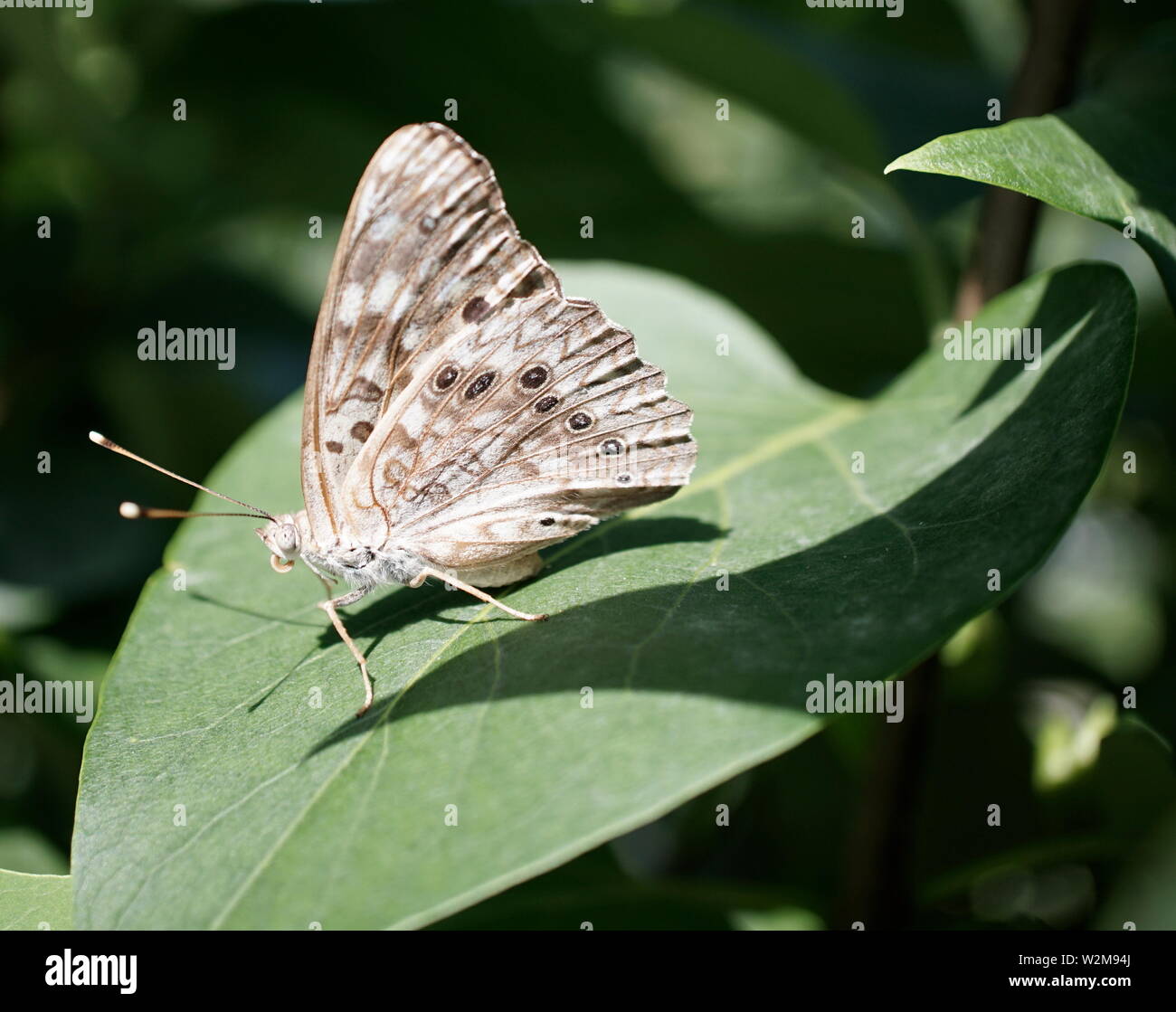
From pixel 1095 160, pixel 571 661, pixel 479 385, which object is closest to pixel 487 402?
pixel 479 385

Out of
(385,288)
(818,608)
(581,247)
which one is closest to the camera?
(818,608)

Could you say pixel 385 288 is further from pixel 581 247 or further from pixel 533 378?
pixel 581 247

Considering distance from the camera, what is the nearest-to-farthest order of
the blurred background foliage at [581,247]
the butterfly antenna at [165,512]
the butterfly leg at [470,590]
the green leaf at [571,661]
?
1. the green leaf at [571,661]
2. the butterfly leg at [470,590]
3. the butterfly antenna at [165,512]
4. the blurred background foliage at [581,247]

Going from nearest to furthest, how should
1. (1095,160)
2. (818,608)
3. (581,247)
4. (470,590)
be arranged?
(818,608) < (1095,160) < (470,590) < (581,247)

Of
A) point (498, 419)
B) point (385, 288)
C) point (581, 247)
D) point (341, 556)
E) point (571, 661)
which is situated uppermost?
point (581, 247)

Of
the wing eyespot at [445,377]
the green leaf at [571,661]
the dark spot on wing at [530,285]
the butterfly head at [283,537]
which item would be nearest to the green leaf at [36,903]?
the green leaf at [571,661]

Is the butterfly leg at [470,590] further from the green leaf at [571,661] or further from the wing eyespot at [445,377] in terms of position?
the wing eyespot at [445,377]
